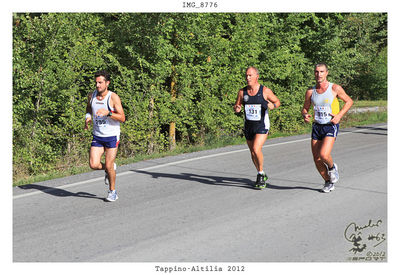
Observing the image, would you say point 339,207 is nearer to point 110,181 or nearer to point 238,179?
point 238,179

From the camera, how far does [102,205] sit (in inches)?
263

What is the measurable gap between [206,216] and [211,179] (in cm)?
210

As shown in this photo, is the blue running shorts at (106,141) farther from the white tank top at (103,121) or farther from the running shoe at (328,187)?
the running shoe at (328,187)

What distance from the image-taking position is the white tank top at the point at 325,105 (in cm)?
706

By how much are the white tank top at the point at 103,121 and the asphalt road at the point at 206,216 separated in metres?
1.02

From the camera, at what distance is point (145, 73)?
442 inches

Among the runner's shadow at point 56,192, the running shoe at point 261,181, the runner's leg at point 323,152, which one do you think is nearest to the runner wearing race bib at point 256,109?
the running shoe at point 261,181

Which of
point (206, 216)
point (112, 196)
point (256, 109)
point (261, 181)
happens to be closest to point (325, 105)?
point (256, 109)

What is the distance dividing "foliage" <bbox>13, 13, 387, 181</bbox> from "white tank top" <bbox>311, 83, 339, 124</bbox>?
5.00 meters

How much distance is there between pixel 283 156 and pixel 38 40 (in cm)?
588

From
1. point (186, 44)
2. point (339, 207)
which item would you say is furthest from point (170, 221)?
point (186, 44)
